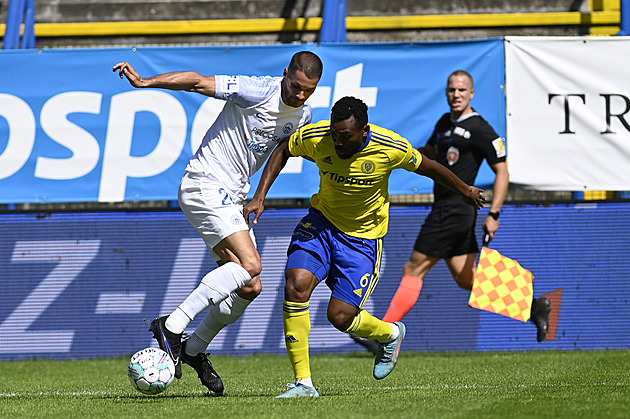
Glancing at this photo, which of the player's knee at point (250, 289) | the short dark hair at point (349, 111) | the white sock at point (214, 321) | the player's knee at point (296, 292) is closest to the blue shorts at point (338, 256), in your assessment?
the player's knee at point (296, 292)

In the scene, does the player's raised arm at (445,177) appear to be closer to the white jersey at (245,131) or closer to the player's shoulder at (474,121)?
the white jersey at (245,131)

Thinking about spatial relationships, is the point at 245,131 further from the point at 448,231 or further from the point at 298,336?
the point at 448,231

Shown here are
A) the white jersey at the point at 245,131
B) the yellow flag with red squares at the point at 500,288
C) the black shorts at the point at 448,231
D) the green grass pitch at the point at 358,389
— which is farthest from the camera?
the yellow flag with red squares at the point at 500,288

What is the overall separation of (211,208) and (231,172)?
313 millimetres

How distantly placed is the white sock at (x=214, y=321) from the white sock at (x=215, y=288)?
0.29 m

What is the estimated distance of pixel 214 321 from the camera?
243 inches

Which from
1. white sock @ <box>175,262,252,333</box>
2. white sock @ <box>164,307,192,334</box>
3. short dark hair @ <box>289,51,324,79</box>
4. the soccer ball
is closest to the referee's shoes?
white sock @ <box>175,262,252,333</box>

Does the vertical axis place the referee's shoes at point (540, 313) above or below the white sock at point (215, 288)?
below

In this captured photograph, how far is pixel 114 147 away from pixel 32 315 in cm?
182

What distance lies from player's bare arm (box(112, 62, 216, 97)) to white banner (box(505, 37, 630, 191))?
394 cm

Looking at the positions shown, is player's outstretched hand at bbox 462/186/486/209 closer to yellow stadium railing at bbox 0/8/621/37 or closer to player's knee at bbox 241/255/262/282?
player's knee at bbox 241/255/262/282

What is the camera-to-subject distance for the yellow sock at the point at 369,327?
19.9 feet

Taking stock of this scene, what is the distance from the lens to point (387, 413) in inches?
Answer: 190

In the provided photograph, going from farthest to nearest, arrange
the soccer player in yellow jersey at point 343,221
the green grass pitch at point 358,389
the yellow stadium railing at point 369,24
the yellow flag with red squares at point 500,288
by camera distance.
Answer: the yellow stadium railing at point 369,24 → the yellow flag with red squares at point 500,288 → the soccer player in yellow jersey at point 343,221 → the green grass pitch at point 358,389
